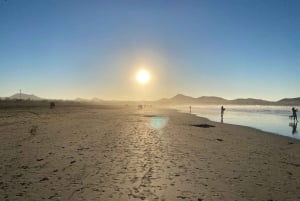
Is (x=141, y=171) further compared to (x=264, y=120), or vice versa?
(x=264, y=120)

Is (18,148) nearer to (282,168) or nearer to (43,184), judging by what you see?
(43,184)

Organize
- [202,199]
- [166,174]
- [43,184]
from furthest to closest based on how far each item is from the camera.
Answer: [166,174]
[43,184]
[202,199]

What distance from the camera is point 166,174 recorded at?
10.6m

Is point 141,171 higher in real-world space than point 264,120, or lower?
lower

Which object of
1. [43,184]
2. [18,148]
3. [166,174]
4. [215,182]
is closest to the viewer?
[43,184]

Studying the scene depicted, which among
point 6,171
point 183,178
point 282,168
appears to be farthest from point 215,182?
point 6,171

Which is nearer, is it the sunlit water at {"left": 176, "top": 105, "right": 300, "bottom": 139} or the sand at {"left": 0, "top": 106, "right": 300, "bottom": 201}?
the sand at {"left": 0, "top": 106, "right": 300, "bottom": 201}

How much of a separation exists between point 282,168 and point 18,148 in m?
13.6

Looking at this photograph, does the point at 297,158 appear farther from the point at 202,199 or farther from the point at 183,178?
the point at 202,199

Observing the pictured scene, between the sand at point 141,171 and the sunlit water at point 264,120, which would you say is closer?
the sand at point 141,171

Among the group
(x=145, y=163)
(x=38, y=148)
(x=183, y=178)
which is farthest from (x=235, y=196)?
(x=38, y=148)

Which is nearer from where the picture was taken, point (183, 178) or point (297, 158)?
point (183, 178)

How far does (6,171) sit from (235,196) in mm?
8520

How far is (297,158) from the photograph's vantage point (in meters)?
15.2
